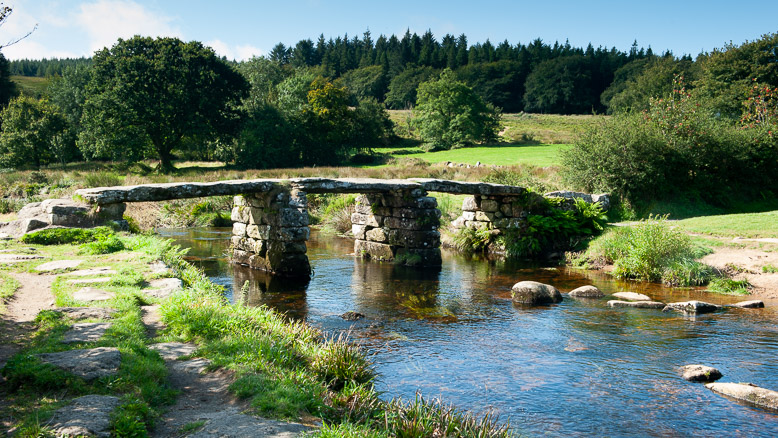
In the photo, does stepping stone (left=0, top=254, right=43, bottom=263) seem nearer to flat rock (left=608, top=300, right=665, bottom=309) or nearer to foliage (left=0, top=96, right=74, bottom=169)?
flat rock (left=608, top=300, right=665, bottom=309)

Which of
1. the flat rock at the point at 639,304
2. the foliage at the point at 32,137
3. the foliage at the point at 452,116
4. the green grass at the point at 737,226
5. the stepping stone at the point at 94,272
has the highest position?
the foliage at the point at 452,116

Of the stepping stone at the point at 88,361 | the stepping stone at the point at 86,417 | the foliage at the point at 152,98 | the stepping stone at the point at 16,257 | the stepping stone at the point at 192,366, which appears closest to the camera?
the stepping stone at the point at 86,417

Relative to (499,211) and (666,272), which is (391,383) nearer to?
(666,272)

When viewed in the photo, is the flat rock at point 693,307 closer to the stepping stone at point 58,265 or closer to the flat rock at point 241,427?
the flat rock at point 241,427

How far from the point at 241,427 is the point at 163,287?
478 centimetres

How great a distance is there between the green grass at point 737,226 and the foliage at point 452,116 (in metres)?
37.0

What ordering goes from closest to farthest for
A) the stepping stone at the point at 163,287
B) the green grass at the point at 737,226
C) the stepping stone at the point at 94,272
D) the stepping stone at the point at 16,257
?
the stepping stone at the point at 163,287 < the stepping stone at the point at 94,272 < the stepping stone at the point at 16,257 < the green grass at the point at 737,226

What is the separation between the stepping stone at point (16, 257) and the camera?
923cm

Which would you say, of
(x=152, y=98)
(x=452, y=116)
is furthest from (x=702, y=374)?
(x=452, y=116)

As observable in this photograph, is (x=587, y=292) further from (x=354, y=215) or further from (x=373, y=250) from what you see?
(x=354, y=215)

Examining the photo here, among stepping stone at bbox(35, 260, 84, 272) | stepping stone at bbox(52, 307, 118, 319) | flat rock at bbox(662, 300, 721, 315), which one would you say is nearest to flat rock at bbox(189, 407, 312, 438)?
stepping stone at bbox(52, 307, 118, 319)

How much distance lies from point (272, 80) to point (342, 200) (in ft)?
144

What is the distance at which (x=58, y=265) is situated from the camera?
918 cm

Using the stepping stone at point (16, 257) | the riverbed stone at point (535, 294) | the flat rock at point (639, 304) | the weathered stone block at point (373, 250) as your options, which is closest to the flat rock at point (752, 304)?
the flat rock at point (639, 304)
